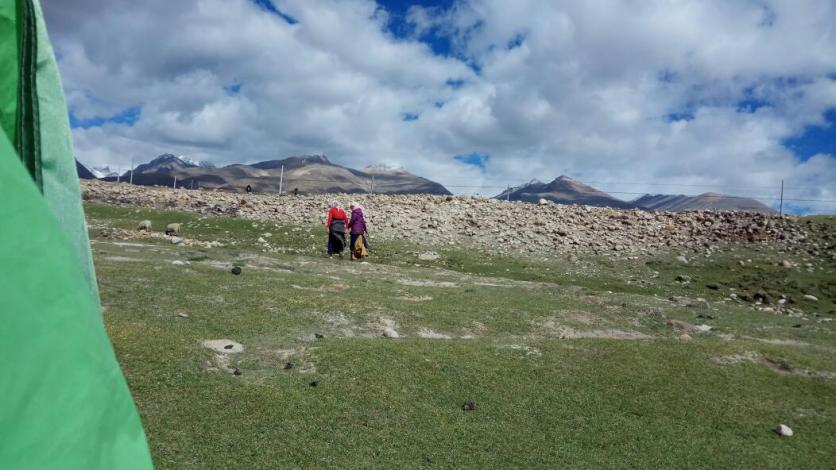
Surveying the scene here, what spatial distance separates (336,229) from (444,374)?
14725mm

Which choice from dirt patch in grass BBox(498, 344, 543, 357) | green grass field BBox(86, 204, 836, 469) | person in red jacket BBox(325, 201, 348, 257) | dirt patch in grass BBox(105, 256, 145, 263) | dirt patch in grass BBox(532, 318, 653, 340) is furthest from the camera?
person in red jacket BBox(325, 201, 348, 257)

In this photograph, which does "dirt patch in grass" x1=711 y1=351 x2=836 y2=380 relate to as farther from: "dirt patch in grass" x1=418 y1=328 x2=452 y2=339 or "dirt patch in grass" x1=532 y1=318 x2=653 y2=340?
"dirt patch in grass" x1=418 y1=328 x2=452 y2=339

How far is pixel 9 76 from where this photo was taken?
6.82 feet

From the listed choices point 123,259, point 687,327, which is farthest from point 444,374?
point 123,259

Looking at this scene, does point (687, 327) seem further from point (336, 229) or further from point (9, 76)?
point (9, 76)

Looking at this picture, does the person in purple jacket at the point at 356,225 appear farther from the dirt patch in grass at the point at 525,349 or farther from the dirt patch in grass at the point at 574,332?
the dirt patch in grass at the point at 525,349

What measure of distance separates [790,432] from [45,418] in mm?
11045

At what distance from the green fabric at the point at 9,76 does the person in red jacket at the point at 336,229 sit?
71.3ft

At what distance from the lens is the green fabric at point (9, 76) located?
2.05 m

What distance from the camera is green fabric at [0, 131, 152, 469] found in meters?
1.49

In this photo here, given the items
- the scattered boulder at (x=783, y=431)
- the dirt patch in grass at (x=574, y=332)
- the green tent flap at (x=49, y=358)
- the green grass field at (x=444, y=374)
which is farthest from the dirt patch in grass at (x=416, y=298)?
the green tent flap at (x=49, y=358)

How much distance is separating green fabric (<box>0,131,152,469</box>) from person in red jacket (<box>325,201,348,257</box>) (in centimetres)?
2222

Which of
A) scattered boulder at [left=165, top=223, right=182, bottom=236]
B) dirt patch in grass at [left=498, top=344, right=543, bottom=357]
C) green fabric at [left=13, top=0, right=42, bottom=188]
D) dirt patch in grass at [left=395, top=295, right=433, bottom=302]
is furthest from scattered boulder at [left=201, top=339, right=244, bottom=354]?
scattered boulder at [left=165, top=223, right=182, bottom=236]

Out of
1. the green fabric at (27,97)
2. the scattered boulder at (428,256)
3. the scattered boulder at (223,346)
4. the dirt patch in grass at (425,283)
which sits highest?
the green fabric at (27,97)
